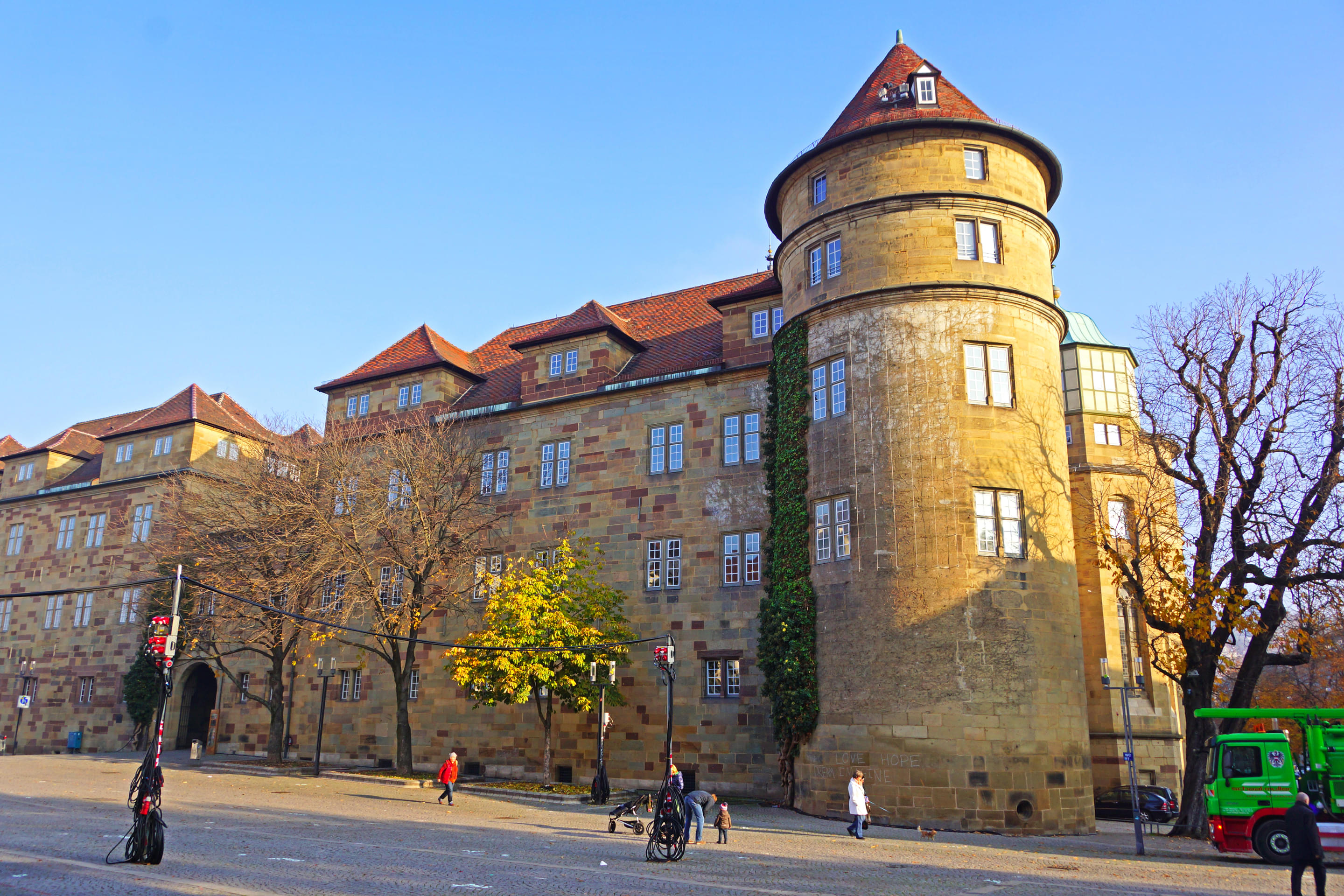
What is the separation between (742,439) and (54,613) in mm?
39204

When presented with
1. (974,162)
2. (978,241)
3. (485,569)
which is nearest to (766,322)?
(978,241)

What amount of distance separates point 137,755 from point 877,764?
35.0 metres

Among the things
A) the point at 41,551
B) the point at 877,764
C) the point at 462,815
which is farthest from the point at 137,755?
the point at 877,764

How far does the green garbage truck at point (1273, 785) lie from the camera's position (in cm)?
1922

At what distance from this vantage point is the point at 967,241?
26.7 m

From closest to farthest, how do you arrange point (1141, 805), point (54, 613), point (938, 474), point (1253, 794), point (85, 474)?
point (1253, 794) → point (938, 474) → point (1141, 805) → point (54, 613) → point (85, 474)

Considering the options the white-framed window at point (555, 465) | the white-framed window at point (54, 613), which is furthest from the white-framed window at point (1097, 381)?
the white-framed window at point (54, 613)

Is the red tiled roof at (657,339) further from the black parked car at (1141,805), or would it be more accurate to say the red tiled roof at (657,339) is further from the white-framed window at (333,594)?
the black parked car at (1141,805)

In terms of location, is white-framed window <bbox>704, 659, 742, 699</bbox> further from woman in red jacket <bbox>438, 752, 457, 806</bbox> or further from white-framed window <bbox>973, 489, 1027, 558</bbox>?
white-framed window <bbox>973, 489, 1027, 558</bbox>

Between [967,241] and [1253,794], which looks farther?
[967,241]

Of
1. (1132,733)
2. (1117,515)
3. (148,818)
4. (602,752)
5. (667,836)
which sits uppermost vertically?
(1117,515)

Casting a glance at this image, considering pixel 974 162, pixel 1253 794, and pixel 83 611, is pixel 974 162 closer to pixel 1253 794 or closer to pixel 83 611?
pixel 1253 794

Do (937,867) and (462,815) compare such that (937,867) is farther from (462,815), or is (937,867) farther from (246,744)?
(246,744)

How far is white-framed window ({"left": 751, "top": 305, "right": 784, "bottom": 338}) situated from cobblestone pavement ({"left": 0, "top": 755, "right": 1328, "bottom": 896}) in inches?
603
